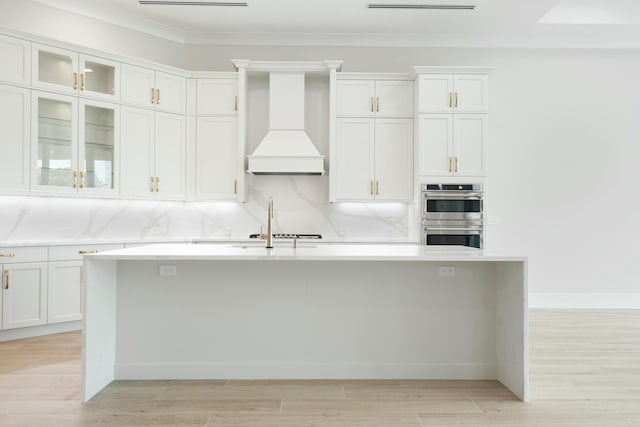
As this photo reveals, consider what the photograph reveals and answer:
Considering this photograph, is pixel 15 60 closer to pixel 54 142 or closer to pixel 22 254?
pixel 54 142

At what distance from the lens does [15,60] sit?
4.21 m

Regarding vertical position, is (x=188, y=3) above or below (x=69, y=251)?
above

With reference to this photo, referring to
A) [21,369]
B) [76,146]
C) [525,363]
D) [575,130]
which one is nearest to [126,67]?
[76,146]

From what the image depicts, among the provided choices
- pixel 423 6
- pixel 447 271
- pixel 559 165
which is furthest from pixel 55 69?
pixel 559 165

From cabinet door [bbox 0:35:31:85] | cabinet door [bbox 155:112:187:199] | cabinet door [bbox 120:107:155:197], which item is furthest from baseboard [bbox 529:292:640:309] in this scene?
cabinet door [bbox 0:35:31:85]

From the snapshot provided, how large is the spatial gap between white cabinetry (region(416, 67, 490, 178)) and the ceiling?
2.20 feet

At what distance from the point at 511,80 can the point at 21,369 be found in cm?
588

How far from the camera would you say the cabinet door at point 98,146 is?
4.66 m

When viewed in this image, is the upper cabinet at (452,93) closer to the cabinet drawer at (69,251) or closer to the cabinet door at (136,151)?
the cabinet door at (136,151)

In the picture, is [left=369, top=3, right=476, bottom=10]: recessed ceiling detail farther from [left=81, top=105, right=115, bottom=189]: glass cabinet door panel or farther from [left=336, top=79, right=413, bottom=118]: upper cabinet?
Answer: [left=81, top=105, right=115, bottom=189]: glass cabinet door panel

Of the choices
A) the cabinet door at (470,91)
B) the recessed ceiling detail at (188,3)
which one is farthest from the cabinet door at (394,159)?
the recessed ceiling detail at (188,3)

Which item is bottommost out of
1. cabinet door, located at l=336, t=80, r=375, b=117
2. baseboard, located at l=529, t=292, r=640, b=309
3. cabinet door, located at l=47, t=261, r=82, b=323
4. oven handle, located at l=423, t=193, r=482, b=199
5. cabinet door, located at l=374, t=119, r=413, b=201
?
baseboard, located at l=529, t=292, r=640, b=309

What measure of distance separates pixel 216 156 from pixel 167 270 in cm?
256

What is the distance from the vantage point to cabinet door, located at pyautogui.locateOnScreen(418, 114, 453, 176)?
5.21 m
